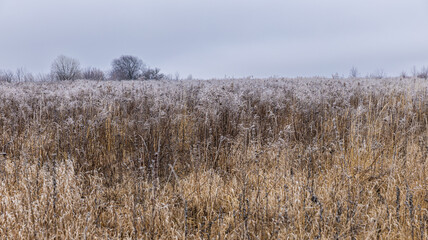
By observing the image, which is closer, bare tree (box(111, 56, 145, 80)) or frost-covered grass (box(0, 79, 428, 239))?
frost-covered grass (box(0, 79, 428, 239))

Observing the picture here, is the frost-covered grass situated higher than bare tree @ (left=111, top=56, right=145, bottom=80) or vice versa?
bare tree @ (left=111, top=56, right=145, bottom=80)

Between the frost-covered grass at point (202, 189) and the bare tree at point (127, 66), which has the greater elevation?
the bare tree at point (127, 66)

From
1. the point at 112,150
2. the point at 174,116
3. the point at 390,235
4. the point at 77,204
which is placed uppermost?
the point at 174,116

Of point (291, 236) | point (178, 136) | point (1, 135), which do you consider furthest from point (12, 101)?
point (291, 236)

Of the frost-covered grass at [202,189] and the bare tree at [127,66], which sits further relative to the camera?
the bare tree at [127,66]

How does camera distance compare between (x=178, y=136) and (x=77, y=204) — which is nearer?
(x=77, y=204)

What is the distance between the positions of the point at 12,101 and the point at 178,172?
242 inches

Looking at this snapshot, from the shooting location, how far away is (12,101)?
7.27 meters

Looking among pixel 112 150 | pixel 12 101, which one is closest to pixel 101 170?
pixel 112 150

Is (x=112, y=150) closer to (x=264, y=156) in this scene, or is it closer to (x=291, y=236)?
(x=264, y=156)

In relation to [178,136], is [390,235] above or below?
below

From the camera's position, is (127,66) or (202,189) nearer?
(202,189)

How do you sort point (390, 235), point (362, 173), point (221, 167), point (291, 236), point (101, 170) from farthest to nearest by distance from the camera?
point (221, 167) → point (101, 170) → point (362, 173) → point (390, 235) → point (291, 236)

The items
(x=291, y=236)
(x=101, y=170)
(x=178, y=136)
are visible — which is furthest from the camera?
(x=178, y=136)
